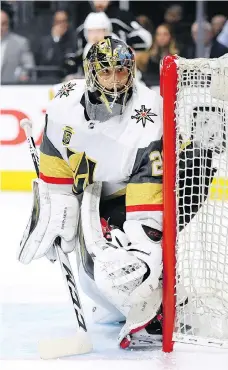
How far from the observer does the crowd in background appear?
618 centimetres

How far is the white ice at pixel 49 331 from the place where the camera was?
2.72 m

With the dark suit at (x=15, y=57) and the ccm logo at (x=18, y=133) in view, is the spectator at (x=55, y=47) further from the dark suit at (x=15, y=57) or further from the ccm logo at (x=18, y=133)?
the ccm logo at (x=18, y=133)

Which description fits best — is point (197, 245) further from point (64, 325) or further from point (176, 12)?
point (176, 12)

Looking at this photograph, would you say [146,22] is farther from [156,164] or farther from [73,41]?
[156,164]

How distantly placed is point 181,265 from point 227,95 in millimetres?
540

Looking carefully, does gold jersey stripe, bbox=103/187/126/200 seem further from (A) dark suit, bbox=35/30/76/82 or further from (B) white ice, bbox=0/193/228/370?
(A) dark suit, bbox=35/30/76/82

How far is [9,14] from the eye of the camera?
256 inches

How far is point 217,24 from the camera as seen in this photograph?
21.3ft

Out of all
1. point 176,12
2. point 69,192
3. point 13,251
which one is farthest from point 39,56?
point 69,192

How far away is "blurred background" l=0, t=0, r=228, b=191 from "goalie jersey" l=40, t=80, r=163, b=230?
3.05 meters

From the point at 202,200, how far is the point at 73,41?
400 centimetres

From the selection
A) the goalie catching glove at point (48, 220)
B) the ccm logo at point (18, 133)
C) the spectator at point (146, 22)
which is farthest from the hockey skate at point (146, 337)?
the spectator at point (146, 22)

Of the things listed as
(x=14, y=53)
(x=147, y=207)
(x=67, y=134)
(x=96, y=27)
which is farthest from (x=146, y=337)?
(x=14, y=53)

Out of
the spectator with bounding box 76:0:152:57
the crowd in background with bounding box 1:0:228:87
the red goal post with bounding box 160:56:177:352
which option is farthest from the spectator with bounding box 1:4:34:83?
the red goal post with bounding box 160:56:177:352
